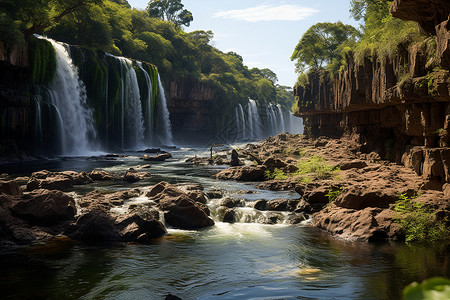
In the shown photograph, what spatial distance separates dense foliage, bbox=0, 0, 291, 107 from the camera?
94.8 feet

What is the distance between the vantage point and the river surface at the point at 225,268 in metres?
6.53

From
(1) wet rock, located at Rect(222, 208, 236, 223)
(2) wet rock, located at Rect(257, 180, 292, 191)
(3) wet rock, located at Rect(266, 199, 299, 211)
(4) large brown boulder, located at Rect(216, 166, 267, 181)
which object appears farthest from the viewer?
(4) large brown boulder, located at Rect(216, 166, 267, 181)

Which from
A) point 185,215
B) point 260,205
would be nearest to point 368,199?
point 260,205

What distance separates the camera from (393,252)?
8.58 metres

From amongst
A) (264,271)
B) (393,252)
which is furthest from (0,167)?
(393,252)

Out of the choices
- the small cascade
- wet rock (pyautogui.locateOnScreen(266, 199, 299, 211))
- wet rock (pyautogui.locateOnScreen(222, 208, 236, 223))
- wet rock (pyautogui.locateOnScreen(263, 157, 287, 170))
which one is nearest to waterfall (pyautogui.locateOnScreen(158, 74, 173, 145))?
the small cascade

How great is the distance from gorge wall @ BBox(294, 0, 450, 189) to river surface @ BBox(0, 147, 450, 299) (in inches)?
185

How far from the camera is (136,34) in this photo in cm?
5625

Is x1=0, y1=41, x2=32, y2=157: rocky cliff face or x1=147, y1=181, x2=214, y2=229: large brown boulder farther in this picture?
x1=0, y1=41, x2=32, y2=157: rocky cliff face

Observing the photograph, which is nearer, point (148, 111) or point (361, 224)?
point (361, 224)

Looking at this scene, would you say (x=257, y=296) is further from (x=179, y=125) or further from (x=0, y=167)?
(x=179, y=125)

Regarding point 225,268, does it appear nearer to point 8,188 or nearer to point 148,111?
point 8,188

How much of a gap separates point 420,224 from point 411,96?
540cm

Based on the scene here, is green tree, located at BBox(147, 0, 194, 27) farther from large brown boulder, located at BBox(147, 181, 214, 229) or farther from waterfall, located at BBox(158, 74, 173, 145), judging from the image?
large brown boulder, located at BBox(147, 181, 214, 229)
